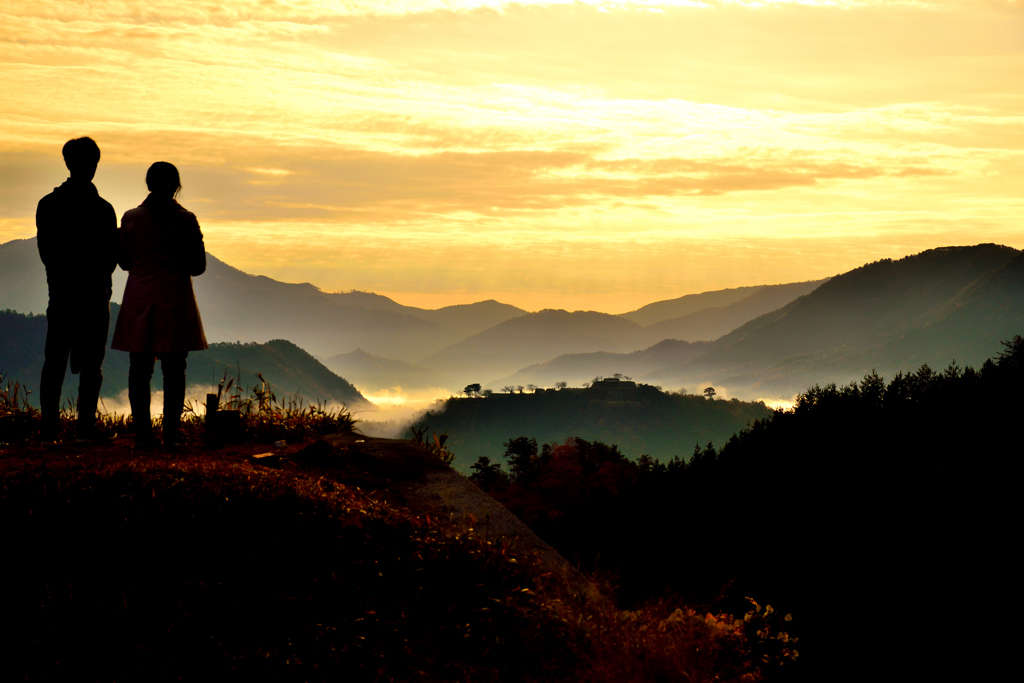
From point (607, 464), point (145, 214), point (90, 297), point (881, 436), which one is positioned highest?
point (145, 214)

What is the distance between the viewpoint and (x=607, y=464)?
206 feet


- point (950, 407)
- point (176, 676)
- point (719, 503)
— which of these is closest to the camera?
point (176, 676)

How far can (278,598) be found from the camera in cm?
641

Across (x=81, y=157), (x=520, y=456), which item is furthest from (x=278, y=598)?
(x=520, y=456)

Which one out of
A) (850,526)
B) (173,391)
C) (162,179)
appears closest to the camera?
(162,179)

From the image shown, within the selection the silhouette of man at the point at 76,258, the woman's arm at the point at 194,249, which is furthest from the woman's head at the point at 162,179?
the silhouette of man at the point at 76,258

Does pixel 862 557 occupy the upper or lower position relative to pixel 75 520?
lower

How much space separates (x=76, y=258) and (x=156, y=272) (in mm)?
1054

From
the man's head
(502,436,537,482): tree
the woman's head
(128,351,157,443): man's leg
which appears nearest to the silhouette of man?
the man's head

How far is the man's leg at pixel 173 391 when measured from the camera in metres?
9.40

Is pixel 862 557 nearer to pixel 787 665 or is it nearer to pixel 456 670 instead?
pixel 787 665

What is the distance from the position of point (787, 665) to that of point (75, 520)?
6.46 meters

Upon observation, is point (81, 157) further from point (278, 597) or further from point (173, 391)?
point (278, 597)

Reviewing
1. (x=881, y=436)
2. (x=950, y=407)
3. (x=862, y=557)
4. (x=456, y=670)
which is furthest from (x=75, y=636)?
(x=950, y=407)
